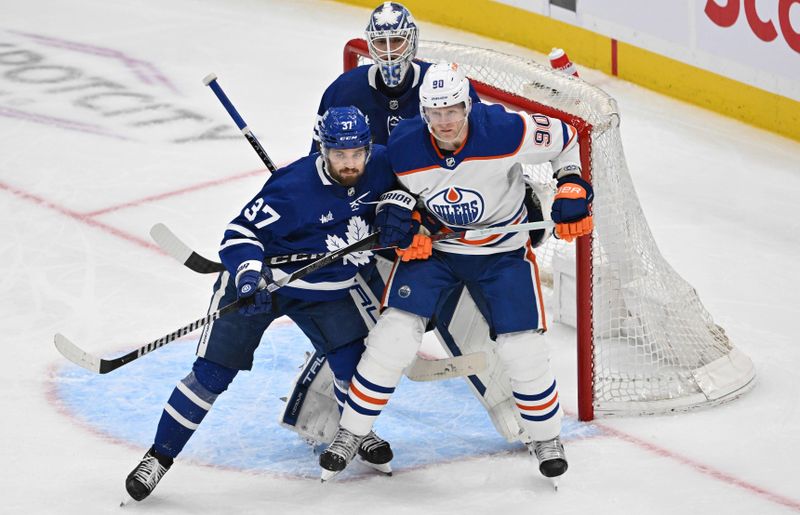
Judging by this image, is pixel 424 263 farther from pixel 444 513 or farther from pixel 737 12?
pixel 737 12

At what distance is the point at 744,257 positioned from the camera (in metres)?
5.16

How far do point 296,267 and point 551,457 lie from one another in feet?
2.70

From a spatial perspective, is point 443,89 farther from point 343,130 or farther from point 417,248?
point 417,248

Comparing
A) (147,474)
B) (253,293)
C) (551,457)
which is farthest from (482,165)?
(147,474)

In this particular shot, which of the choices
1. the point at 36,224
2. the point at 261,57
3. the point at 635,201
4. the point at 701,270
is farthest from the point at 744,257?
the point at 261,57

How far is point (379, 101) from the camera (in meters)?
4.02

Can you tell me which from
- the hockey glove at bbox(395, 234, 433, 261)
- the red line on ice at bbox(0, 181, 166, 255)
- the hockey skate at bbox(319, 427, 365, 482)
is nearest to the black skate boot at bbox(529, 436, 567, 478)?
the hockey skate at bbox(319, 427, 365, 482)

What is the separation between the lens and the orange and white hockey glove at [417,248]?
12.0ft

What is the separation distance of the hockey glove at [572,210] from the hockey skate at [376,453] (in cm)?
75

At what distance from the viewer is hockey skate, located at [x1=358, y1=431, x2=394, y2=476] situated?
380 centimetres

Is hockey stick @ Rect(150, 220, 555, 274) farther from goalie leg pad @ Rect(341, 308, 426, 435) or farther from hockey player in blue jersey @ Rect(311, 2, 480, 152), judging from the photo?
hockey player in blue jersey @ Rect(311, 2, 480, 152)

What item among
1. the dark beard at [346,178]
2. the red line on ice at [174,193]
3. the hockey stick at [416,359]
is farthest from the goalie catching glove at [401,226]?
the red line on ice at [174,193]

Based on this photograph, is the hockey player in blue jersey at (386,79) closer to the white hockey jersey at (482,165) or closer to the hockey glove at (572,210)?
the white hockey jersey at (482,165)

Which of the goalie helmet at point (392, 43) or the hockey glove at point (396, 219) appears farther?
the goalie helmet at point (392, 43)
